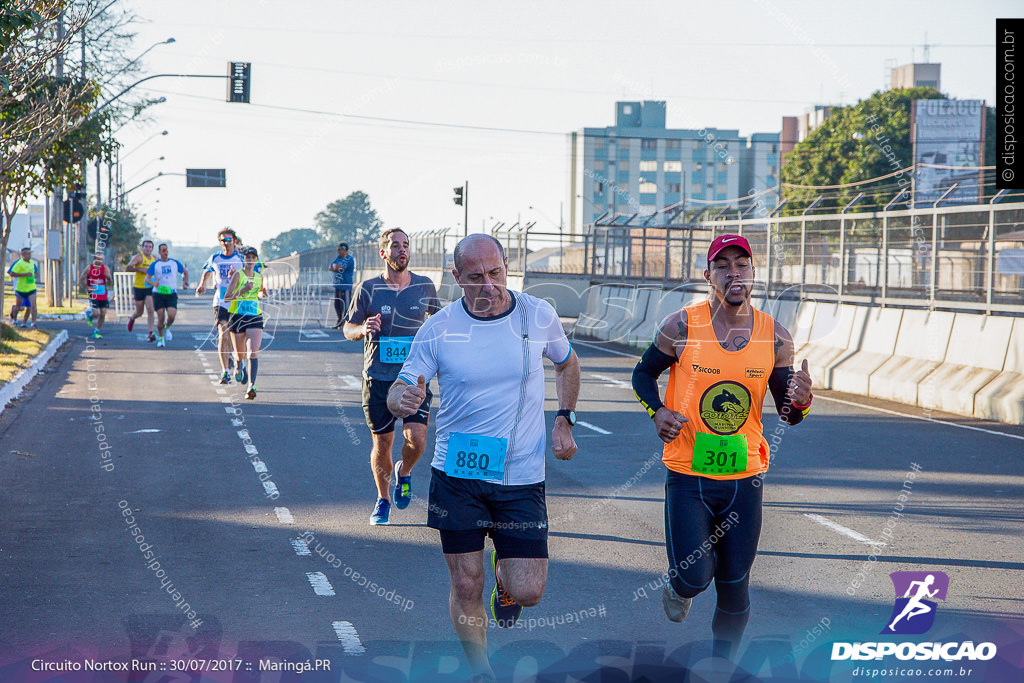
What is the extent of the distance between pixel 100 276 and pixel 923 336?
18495mm

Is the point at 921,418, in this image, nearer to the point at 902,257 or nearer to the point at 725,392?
the point at 902,257

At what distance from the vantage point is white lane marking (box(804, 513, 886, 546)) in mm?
7598

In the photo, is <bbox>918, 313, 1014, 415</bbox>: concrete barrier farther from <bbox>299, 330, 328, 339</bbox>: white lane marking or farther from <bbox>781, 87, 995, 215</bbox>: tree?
<bbox>781, 87, 995, 215</bbox>: tree

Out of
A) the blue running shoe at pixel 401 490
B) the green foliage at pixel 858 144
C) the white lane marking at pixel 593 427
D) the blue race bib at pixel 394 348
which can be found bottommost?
the white lane marking at pixel 593 427

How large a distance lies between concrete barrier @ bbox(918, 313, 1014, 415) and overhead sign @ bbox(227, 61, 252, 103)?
1598 cm

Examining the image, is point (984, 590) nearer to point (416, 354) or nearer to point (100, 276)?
point (416, 354)

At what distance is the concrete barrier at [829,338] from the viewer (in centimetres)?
1784

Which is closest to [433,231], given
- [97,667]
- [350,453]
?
[350,453]

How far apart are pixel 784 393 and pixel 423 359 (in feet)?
5.19

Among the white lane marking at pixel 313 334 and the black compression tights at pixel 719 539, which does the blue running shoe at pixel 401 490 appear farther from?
the white lane marking at pixel 313 334

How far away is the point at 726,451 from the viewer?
4.93 m

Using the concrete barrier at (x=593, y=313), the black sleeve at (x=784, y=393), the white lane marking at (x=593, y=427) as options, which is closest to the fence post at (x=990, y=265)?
the white lane marking at (x=593, y=427)

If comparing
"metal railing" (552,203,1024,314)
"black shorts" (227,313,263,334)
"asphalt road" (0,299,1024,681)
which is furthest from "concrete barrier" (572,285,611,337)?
"asphalt road" (0,299,1024,681)

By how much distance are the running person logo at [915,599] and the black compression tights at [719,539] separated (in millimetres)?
1209
